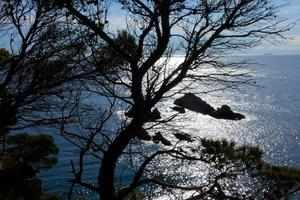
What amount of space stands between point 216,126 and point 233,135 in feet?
24.0

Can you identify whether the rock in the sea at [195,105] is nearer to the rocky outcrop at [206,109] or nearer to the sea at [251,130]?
the rocky outcrop at [206,109]

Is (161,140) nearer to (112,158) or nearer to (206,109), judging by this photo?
(206,109)

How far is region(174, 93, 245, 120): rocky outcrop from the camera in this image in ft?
268

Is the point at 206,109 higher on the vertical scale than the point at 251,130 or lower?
higher

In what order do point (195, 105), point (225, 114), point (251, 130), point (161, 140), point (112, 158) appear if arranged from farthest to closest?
point (195, 105) → point (225, 114) → point (251, 130) → point (161, 140) → point (112, 158)

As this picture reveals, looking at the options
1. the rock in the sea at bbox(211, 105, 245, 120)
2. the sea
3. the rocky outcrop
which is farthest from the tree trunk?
the rock in the sea at bbox(211, 105, 245, 120)

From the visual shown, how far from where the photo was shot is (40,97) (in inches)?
351

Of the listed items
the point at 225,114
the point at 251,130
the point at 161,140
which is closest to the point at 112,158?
the point at 161,140

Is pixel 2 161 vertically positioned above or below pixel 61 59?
below

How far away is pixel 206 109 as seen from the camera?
279 feet

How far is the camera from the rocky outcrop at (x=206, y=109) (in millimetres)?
81812

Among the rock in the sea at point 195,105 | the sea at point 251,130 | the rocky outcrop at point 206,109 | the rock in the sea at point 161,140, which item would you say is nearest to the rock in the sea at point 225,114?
the rocky outcrop at point 206,109

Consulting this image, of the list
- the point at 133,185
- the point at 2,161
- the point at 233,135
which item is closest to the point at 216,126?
the point at 233,135

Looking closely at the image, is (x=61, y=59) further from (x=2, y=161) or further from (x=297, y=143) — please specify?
(x=297, y=143)
